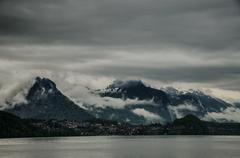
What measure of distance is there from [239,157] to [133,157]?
97.6 ft

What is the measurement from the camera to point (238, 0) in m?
42.1

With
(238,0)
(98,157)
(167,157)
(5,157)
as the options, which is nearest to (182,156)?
(167,157)

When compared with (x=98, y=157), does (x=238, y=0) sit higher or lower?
higher

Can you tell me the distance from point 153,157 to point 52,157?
99.3 feet

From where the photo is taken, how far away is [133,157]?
14525 centimetres

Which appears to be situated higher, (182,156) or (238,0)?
(238,0)

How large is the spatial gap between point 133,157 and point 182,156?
1479 centimetres

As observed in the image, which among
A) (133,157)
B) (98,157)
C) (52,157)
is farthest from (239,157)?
(52,157)

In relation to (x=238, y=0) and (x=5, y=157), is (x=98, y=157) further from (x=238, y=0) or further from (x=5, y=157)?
(x=238, y=0)

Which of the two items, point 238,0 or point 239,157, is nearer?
point 238,0

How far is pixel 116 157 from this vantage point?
482 ft

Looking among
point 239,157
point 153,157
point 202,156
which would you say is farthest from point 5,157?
point 239,157

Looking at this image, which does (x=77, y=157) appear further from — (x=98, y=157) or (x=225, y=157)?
(x=225, y=157)

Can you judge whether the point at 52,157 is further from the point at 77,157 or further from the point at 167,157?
the point at 167,157
